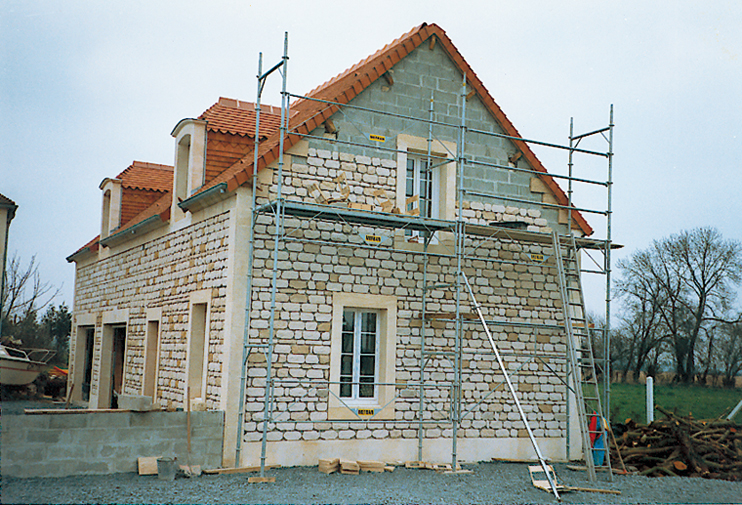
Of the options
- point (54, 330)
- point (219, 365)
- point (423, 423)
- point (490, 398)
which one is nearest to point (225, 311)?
point (219, 365)

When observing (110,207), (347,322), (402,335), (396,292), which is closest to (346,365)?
(347,322)

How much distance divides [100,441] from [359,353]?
412 cm

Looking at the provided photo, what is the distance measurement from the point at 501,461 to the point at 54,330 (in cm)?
2601

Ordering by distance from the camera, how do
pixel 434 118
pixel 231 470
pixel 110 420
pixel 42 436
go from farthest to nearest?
pixel 434 118, pixel 231 470, pixel 110 420, pixel 42 436

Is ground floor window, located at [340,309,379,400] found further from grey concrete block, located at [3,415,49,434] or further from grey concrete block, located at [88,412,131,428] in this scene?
grey concrete block, located at [3,415,49,434]

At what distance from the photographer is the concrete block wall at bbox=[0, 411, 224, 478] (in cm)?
884

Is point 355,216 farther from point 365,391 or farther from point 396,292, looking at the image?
point 365,391

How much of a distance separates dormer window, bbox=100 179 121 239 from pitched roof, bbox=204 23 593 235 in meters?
6.59

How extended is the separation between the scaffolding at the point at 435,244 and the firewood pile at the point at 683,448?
1.24 meters

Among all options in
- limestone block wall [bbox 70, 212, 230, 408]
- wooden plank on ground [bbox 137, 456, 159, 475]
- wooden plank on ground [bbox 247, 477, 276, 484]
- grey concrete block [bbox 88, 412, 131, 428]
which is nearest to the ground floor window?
limestone block wall [bbox 70, 212, 230, 408]

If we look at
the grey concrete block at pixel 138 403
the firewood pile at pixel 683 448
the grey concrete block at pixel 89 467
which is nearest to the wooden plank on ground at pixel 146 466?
the grey concrete block at pixel 89 467

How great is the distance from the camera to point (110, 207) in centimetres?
1806

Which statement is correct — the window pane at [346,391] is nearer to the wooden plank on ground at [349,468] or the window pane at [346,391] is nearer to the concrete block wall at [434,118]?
the wooden plank on ground at [349,468]

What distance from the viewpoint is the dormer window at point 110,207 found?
58.5 ft
